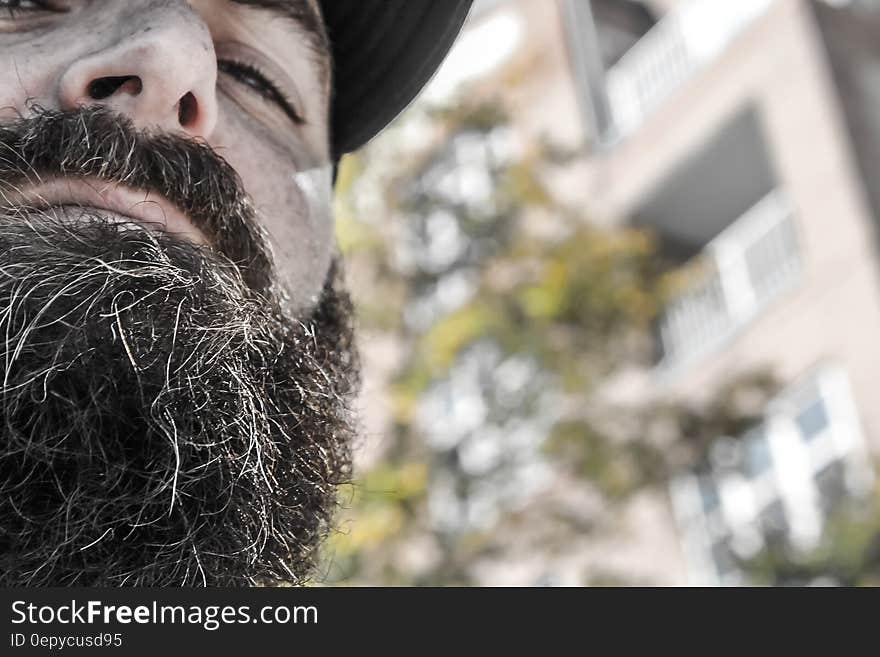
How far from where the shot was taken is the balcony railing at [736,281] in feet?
45.3

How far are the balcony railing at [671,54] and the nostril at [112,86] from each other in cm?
1391

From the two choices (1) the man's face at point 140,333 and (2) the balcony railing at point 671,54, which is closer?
(1) the man's face at point 140,333

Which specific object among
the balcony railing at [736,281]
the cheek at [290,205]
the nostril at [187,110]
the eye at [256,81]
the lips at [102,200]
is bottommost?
the balcony railing at [736,281]

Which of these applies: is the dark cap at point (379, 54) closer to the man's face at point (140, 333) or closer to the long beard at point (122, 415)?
the man's face at point (140, 333)

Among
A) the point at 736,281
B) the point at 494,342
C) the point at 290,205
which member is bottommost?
the point at 736,281

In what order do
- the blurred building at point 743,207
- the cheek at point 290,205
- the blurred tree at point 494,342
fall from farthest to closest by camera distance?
1. the blurred building at point 743,207
2. the blurred tree at point 494,342
3. the cheek at point 290,205

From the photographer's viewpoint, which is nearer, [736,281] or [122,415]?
[122,415]

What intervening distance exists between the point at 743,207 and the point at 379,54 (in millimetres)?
13787

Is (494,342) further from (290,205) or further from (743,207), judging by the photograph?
(290,205)

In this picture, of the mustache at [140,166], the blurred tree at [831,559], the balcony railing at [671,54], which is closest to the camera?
the mustache at [140,166]

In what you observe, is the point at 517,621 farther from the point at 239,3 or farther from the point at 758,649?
the point at 239,3

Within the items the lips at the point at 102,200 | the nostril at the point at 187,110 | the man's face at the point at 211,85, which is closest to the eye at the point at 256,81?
the man's face at the point at 211,85

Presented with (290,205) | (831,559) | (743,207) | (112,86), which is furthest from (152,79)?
(743,207)

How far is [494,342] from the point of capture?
29.9 feet
